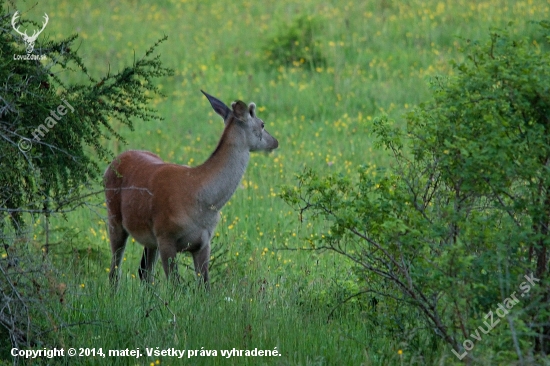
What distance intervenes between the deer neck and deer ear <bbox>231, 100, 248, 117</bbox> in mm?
142

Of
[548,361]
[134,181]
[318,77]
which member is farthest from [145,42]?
[548,361]

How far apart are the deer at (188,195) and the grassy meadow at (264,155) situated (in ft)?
0.81

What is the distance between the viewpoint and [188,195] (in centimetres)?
835

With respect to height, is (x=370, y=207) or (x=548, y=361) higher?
(x=370, y=207)

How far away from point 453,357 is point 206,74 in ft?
41.9

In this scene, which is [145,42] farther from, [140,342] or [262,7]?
[140,342]

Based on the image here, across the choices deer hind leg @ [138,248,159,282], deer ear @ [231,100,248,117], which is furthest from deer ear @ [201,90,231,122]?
deer hind leg @ [138,248,159,282]

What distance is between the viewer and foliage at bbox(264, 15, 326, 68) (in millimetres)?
17625

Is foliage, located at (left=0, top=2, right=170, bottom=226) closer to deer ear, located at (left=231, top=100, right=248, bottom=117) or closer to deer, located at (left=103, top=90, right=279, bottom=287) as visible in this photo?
deer, located at (left=103, top=90, right=279, bottom=287)

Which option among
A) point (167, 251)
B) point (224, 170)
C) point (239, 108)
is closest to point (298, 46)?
point (239, 108)

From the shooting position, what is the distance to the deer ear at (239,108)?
853cm

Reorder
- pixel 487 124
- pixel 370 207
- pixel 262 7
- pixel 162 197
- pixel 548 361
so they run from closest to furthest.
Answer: pixel 548 361, pixel 487 124, pixel 370 207, pixel 162 197, pixel 262 7

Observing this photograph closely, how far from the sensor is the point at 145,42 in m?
20.4

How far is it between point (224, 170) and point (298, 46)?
385 inches
